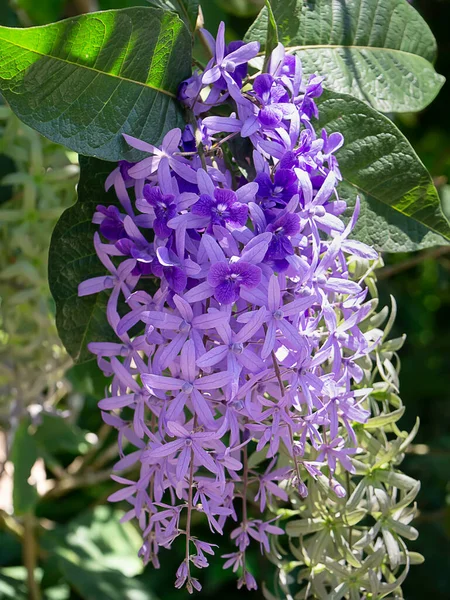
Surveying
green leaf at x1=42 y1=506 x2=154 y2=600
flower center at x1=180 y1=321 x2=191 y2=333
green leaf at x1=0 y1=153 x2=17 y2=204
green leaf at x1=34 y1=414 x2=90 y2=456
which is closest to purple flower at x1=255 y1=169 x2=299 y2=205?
flower center at x1=180 y1=321 x2=191 y2=333

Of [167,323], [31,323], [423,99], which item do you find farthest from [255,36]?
[31,323]

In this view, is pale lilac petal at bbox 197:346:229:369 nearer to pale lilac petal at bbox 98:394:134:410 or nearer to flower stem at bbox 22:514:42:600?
pale lilac petal at bbox 98:394:134:410

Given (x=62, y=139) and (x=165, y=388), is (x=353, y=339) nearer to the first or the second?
(x=165, y=388)

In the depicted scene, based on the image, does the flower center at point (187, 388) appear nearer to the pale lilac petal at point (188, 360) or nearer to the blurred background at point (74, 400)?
the pale lilac petal at point (188, 360)

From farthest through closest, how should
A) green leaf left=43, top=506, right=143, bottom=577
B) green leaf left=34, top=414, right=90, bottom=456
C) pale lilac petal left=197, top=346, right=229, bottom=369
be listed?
green leaf left=43, top=506, right=143, bottom=577 < green leaf left=34, top=414, right=90, bottom=456 < pale lilac petal left=197, top=346, right=229, bottom=369

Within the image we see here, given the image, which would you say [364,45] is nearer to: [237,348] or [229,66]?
[229,66]

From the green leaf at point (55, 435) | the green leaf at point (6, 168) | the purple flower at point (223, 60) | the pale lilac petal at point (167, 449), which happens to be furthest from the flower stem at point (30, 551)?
the purple flower at point (223, 60)
